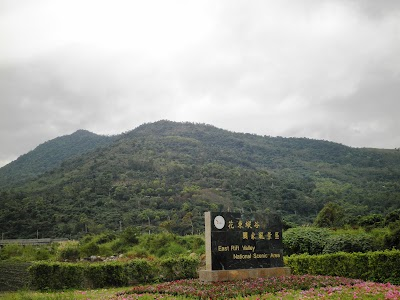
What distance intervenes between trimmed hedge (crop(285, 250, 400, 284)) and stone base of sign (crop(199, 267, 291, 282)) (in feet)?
5.28

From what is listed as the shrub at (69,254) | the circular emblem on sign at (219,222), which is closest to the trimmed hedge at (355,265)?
the circular emblem on sign at (219,222)

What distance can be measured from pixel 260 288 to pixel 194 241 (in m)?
17.7

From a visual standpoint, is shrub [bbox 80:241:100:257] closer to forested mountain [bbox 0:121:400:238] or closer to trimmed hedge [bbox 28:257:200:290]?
trimmed hedge [bbox 28:257:200:290]

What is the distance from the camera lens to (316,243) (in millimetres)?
21000

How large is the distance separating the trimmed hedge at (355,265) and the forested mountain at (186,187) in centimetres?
1471

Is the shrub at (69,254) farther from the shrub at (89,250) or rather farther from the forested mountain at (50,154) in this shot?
the forested mountain at (50,154)

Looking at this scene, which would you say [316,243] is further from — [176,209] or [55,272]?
[176,209]

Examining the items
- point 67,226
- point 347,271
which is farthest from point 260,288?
point 67,226

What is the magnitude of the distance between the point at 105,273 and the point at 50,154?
120017mm

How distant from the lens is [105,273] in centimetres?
1800

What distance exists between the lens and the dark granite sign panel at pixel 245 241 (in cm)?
1458

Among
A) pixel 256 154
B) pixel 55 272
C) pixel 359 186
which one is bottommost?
pixel 55 272

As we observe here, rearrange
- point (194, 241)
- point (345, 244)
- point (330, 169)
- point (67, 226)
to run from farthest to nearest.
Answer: point (330, 169)
point (67, 226)
point (194, 241)
point (345, 244)

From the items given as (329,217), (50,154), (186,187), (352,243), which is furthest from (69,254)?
(50,154)
